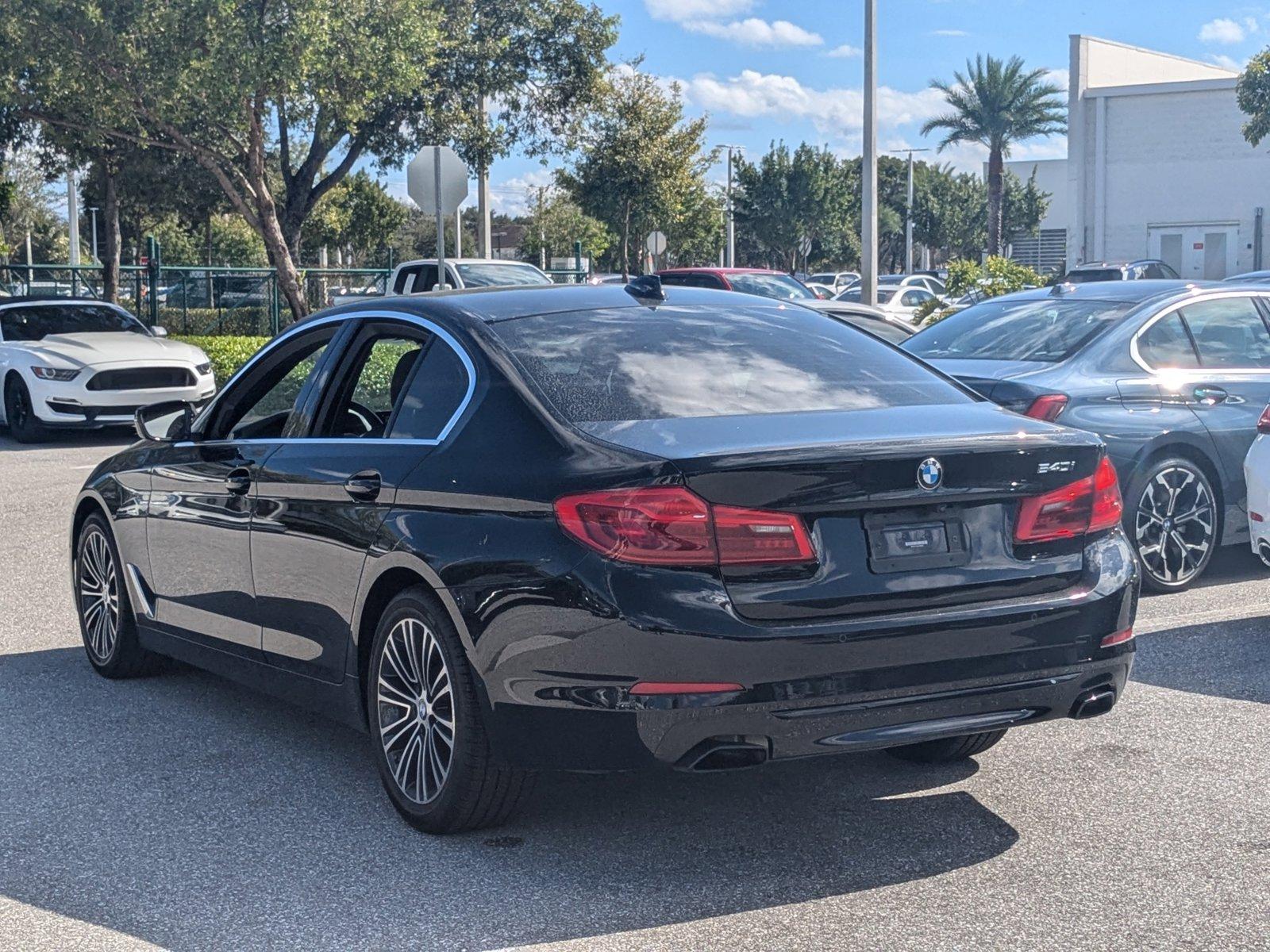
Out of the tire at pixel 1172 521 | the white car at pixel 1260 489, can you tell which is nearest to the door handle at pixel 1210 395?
the tire at pixel 1172 521

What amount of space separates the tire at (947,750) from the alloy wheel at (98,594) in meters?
3.35

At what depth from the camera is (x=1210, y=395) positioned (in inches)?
344

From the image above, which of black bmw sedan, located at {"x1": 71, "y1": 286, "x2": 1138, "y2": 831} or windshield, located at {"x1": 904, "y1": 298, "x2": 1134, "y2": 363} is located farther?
windshield, located at {"x1": 904, "y1": 298, "x2": 1134, "y2": 363}

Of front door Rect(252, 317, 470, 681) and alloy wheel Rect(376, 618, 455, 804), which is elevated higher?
front door Rect(252, 317, 470, 681)

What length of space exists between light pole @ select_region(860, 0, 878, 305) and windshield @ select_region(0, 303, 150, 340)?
10517 mm

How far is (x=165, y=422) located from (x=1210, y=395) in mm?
5389

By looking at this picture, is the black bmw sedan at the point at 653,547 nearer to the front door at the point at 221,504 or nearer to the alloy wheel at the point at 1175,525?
the front door at the point at 221,504

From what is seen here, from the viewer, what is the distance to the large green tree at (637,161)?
158 feet

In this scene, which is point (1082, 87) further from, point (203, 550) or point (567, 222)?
point (203, 550)

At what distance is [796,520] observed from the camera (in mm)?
4160

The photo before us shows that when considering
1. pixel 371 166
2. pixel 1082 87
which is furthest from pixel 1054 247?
pixel 371 166

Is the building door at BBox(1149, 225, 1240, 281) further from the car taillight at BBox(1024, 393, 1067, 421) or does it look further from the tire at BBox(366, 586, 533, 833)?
the tire at BBox(366, 586, 533, 833)

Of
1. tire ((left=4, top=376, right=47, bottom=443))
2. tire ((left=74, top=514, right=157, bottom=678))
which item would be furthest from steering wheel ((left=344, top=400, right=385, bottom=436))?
tire ((left=4, top=376, right=47, bottom=443))

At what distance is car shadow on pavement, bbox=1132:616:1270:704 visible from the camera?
649 cm
